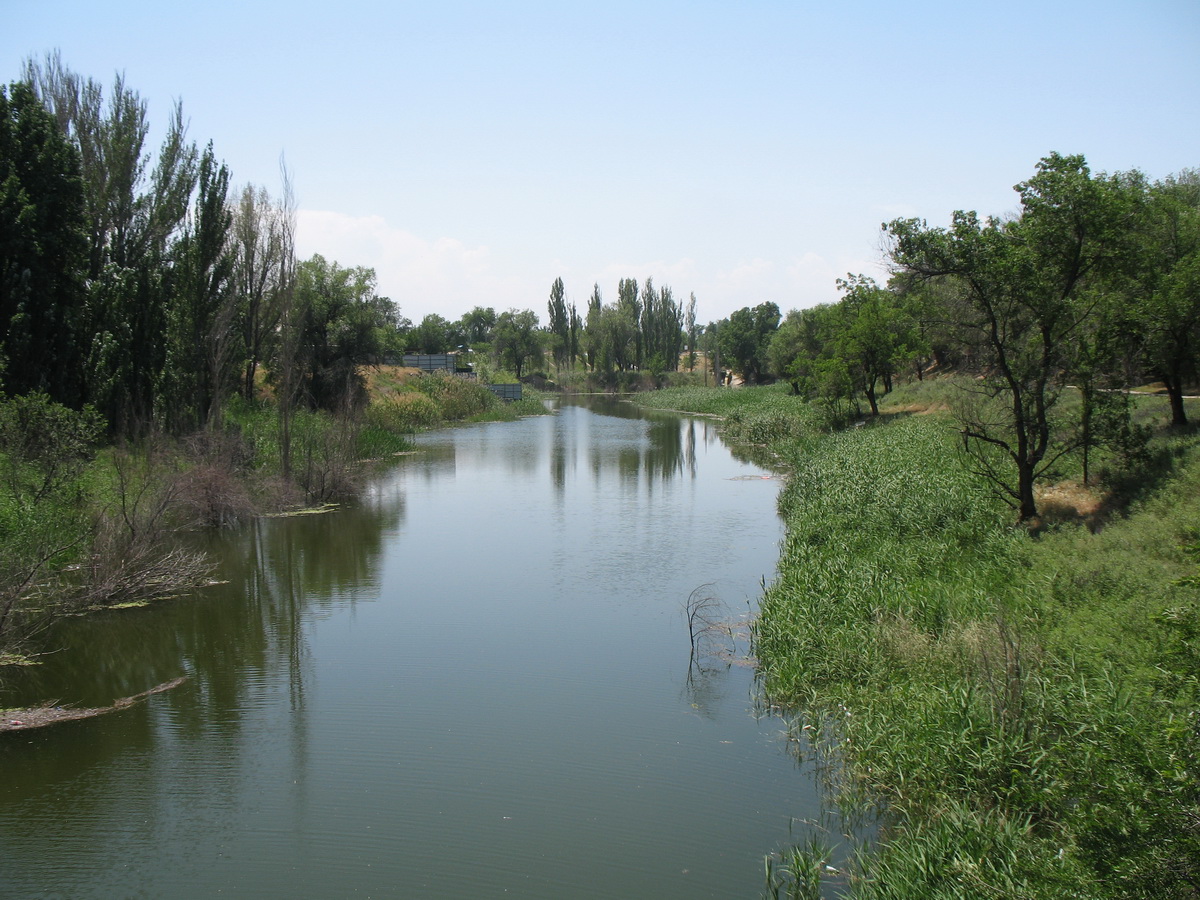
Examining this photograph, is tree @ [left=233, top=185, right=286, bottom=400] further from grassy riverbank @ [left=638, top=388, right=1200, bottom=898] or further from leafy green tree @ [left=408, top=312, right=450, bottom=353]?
leafy green tree @ [left=408, top=312, right=450, bottom=353]

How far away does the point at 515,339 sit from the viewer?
3273 inches

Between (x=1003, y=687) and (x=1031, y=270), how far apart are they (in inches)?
316

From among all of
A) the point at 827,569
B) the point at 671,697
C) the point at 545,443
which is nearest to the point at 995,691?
the point at 671,697

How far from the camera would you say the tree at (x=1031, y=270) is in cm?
1277

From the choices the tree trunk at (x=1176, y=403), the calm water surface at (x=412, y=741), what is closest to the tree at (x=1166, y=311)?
the tree trunk at (x=1176, y=403)

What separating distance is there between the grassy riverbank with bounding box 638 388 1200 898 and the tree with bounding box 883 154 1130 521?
6.64 feet

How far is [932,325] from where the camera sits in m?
14.1

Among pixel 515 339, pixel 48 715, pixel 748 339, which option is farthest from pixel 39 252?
pixel 748 339

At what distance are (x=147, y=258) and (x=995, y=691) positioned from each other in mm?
22873

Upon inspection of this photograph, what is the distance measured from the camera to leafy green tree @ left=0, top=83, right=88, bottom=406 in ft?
63.2

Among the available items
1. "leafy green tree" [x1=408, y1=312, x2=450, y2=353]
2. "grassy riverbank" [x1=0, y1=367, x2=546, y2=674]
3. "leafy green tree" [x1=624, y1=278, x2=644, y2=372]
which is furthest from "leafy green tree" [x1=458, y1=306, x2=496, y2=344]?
"grassy riverbank" [x1=0, y1=367, x2=546, y2=674]

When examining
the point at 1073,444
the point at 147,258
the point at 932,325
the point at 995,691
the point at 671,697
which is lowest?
the point at 671,697

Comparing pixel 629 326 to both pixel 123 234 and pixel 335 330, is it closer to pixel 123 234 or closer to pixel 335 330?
pixel 335 330

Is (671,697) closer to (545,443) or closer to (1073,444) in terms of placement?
(1073,444)
